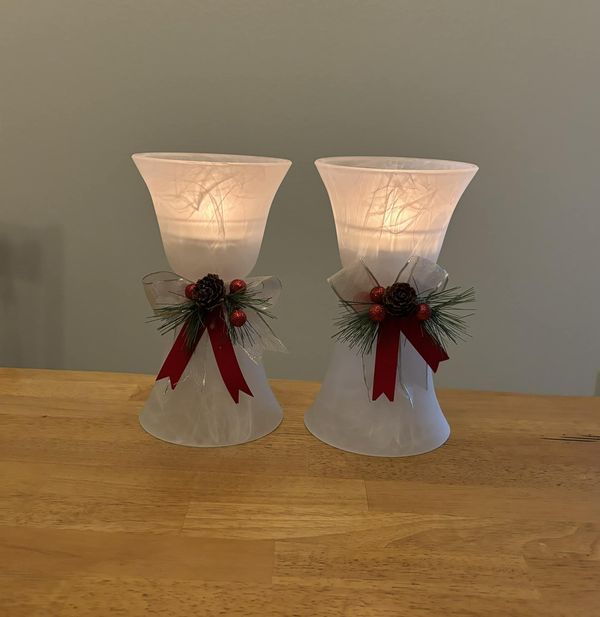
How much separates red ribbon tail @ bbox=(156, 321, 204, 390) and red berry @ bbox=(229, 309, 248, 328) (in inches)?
1.5

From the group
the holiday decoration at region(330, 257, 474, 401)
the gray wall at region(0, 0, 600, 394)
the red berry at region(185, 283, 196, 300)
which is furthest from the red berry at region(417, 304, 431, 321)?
the gray wall at region(0, 0, 600, 394)

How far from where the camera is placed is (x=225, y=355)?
0.60 meters

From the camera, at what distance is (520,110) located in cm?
86

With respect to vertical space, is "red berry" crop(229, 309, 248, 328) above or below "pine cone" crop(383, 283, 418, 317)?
below

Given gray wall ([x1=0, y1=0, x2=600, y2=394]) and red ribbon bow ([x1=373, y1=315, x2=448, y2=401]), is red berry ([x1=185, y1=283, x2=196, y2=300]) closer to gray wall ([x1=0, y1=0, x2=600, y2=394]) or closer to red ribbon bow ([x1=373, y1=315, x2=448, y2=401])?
red ribbon bow ([x1=373, y1=315, x2=448, y2=401])

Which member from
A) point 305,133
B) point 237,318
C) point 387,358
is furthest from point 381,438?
point 305,133

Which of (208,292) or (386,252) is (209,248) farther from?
(386,252)

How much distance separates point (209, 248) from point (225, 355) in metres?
0.10

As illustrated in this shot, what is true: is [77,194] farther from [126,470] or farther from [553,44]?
[553,44]

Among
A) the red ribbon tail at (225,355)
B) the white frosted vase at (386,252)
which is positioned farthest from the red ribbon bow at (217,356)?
the white frosted vase at (386,252)

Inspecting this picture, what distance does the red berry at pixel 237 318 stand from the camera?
1.94ft

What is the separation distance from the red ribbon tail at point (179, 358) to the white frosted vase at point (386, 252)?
148 millimetres

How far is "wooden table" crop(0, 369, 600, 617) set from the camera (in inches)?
17.3

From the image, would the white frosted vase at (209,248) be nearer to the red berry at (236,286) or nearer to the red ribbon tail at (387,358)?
the red berry at (236,286)
